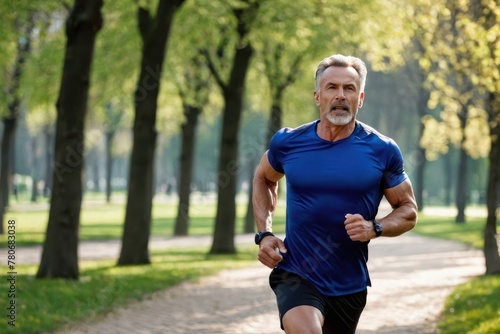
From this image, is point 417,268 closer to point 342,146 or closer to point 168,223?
point 342,146

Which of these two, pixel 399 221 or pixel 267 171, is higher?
pixel 267 171

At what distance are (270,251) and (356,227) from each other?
1.54ft

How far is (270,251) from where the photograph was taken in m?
4.82

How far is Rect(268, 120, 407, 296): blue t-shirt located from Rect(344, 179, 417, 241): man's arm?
53 mm

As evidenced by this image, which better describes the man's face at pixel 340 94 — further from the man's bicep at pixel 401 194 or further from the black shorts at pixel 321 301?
the black shorts at pixel 321 301

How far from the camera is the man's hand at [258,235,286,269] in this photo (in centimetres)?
483

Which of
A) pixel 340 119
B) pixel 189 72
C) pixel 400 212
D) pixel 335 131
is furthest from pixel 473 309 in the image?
pixel 189 72

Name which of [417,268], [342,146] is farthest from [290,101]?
[342,146]

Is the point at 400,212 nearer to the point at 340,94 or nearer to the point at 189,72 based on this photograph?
the point at 340,94

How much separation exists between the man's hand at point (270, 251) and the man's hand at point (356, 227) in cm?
41

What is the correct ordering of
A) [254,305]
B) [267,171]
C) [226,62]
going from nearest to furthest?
1. [267,171]
2. [254,305]
3. [226,62]

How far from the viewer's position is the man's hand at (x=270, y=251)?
15.8 feet

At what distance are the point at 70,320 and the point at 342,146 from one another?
6.51 meters

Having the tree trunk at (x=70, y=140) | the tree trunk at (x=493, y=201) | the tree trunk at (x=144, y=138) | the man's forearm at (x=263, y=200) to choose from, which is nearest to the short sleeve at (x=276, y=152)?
the man's forearm at (x=263, y=200)
